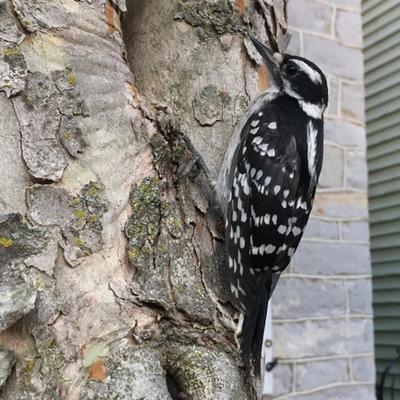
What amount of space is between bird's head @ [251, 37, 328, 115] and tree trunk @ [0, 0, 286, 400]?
51cm

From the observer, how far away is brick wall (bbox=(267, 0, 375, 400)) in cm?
282

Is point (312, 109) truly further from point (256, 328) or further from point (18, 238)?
point (18, 238)

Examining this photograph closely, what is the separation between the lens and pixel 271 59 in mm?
1519

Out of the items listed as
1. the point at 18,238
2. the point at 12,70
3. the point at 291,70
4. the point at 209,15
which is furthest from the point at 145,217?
the point at 291,70

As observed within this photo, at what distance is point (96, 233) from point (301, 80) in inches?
35.2

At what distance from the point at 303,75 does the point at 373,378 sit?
189cm

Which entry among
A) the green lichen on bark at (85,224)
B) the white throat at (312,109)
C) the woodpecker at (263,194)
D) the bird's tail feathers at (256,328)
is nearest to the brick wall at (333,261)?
the white throat at (312,109)

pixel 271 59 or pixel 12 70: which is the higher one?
pixel 271 59

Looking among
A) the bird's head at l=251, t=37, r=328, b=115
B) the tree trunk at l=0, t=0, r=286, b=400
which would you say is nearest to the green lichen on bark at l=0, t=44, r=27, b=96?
the tree trunk at l=0, t=0, r=286, b=400

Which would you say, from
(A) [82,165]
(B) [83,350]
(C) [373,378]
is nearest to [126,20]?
(A) [82,165]

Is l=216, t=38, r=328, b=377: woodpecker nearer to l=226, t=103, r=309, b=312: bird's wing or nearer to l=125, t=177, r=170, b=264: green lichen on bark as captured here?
l=226, t=103, r=309, b=312: bird's wing

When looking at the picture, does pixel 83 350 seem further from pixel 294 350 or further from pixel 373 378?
pixel 373 378

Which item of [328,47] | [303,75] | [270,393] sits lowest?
[270,393]

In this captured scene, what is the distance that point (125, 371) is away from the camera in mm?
994
